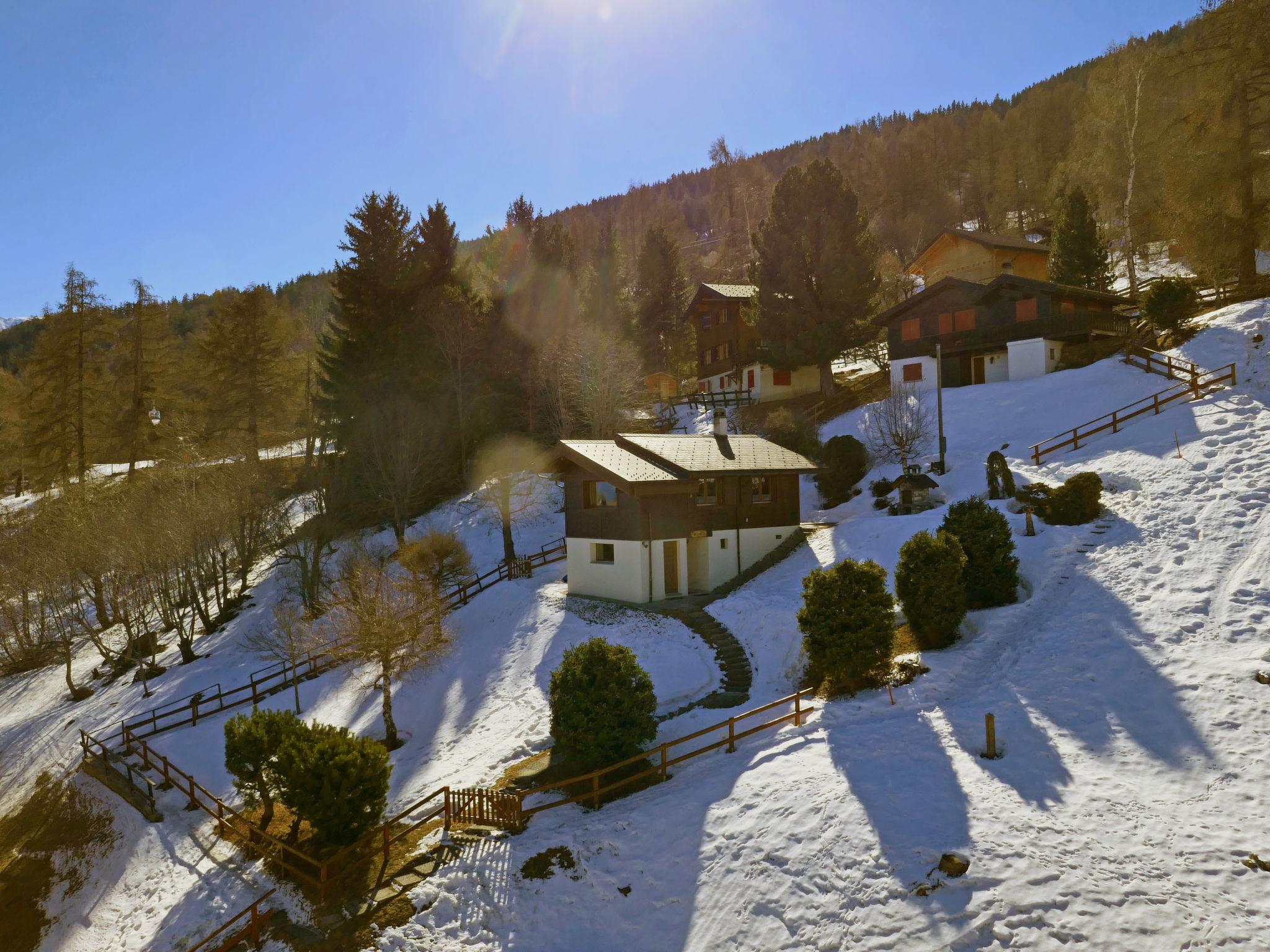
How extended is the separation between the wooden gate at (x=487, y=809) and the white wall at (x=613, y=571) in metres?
12.7

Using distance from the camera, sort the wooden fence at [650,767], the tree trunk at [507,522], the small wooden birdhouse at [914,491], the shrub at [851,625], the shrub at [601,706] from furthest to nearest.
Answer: the tree trunk at [507,522] → the small wooden birdhouse at [914,491] → the shrub at [851,625] → the shrub at [601,706] → the wooden fence at [650,767]

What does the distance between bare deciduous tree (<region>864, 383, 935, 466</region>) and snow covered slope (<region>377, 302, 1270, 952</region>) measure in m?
14.9

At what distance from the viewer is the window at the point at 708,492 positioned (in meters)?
29.7

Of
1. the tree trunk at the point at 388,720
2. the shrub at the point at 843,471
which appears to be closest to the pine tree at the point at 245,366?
the tree trunk at the point at 388,720

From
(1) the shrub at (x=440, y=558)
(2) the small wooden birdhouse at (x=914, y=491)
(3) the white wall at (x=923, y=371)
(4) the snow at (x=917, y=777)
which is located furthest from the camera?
(3) the white wall at (x=923, y=371)

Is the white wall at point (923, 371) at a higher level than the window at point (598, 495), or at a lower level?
higher

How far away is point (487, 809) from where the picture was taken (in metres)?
15.4

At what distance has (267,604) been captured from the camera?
3688cm

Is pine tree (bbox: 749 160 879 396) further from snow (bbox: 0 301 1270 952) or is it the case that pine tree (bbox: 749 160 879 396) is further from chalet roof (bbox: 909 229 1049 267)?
→ snow (bbox: 0 301 1270 952)

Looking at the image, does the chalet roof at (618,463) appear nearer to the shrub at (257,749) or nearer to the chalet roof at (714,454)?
the chalet roof at (714,454)

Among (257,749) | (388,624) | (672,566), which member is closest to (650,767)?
(388,624)

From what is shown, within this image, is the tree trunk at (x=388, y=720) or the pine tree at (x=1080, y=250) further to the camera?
the pine tree at (x=1080, y=250)

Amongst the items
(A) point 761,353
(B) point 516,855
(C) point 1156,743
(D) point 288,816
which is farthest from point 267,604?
(C) point 1156,743

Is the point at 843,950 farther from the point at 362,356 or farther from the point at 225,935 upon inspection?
the point at 362,356
